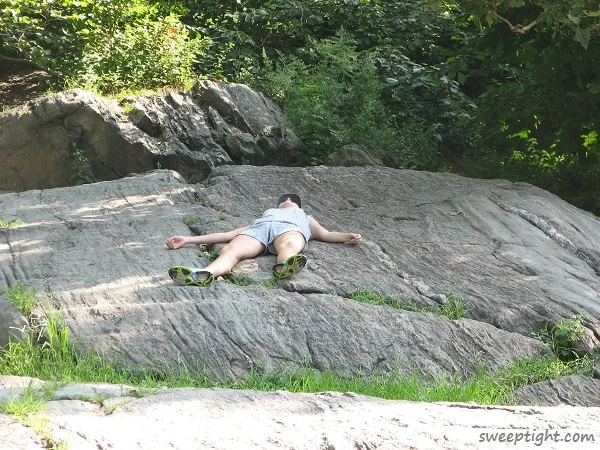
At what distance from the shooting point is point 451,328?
6484 mm

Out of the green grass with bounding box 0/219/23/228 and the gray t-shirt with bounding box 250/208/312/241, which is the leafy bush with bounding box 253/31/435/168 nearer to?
the gray t-shirt with bounding box 250/208/312/241

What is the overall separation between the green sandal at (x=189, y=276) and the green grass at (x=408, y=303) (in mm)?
1148

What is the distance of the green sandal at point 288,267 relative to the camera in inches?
266

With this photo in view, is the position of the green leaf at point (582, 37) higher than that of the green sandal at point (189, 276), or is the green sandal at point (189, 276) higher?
the green leaf at point (582, 37)

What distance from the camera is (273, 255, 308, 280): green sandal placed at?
6.75 metres

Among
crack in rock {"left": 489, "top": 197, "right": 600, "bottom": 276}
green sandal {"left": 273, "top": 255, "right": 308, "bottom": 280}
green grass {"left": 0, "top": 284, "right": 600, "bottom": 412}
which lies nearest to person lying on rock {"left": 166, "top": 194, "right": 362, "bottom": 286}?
green sandal {"left": 273, "top": 255, "right": 308, "bottom": 280}

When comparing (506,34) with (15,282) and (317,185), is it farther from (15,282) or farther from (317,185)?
(15,282)

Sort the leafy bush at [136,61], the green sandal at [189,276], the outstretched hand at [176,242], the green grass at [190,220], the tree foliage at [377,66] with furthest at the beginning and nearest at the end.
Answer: the leafy bush at [136,61]
the tree foliage at [377,66]
the green grass at [190,220]
the outstretched hand at [176,242]
the green sandal at [189,276]

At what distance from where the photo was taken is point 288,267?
677 centimetres

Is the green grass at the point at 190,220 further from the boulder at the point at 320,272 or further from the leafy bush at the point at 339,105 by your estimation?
the leafy bush at the point at 339,105

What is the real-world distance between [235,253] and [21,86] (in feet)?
23.4

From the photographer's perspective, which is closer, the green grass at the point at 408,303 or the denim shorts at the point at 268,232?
the green grass at the point at 408,303

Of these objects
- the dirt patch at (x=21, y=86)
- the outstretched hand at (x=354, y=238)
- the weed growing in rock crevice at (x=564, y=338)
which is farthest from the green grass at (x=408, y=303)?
the dirt patch at (x=21, y=86)

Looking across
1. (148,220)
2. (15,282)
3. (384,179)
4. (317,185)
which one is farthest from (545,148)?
(15,282)
